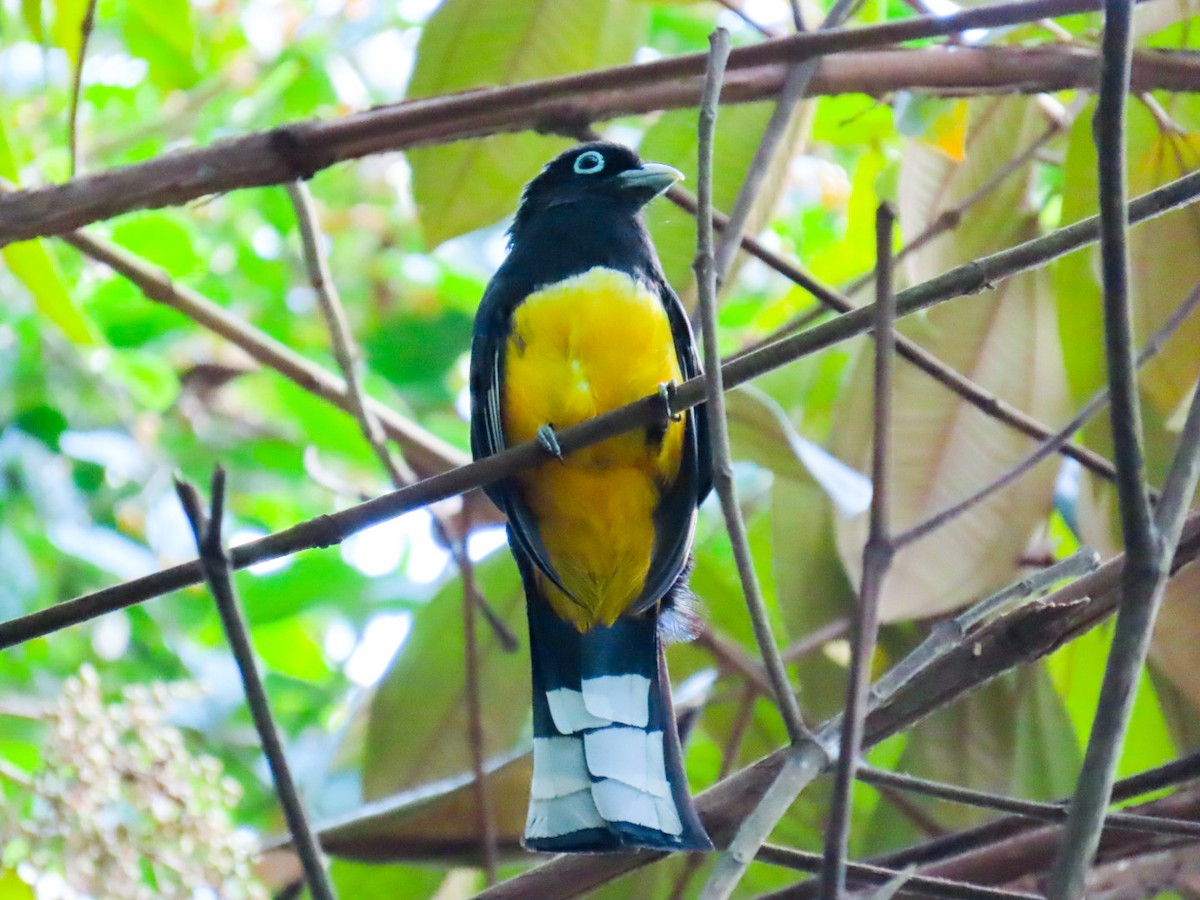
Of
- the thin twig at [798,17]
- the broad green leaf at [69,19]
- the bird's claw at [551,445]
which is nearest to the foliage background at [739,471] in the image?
the broad green leaf at [69,19]

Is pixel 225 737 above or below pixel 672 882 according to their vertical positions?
above

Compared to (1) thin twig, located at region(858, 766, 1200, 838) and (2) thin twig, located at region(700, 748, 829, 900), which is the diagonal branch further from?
(1) thin twig, located at region(858, 766, 1200, 838)

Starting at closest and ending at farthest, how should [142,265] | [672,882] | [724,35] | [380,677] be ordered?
[724,35] < [142,265] < [672,882] < [380,677]

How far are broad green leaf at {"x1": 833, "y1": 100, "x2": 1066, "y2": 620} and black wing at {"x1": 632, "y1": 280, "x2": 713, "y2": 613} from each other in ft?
0.99

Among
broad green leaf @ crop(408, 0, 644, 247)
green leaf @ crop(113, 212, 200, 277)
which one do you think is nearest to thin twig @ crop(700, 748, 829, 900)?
broad green leaf @ crop(408, 0, 644, 247)

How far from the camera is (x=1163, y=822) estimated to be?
1.62 m

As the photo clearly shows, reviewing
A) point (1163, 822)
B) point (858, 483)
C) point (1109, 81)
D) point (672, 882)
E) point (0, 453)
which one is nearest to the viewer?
point (1109, 81)

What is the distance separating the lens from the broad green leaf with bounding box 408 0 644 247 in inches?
119

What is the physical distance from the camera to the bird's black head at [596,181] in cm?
290

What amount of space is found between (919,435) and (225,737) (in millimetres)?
2277

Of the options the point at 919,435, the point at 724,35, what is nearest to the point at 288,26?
the point at 919,435

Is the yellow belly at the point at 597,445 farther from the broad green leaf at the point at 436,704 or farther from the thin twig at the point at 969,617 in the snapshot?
the thin twig at the point at 969,617

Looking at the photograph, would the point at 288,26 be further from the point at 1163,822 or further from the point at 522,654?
the point at 1163,822

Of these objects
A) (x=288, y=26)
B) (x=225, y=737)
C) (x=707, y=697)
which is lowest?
(x=707, y=697)
